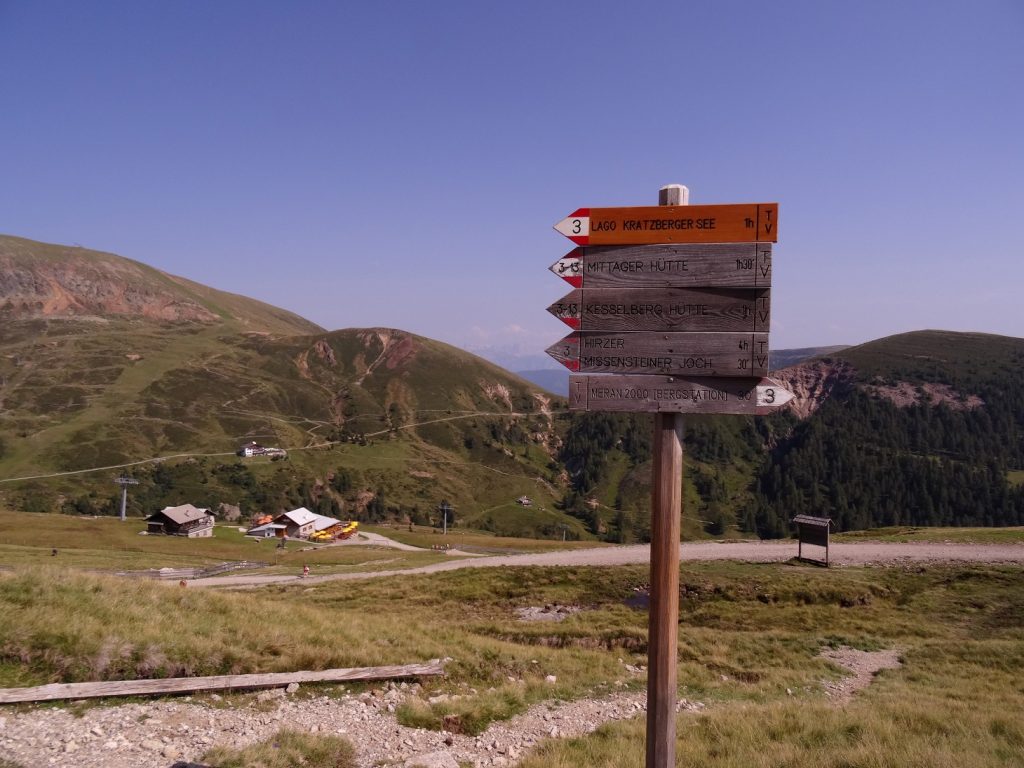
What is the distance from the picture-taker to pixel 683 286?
17.7 feet

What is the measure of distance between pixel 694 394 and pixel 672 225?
1584 millimetres

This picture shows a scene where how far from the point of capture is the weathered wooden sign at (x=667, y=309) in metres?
5.34

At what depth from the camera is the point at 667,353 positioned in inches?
214

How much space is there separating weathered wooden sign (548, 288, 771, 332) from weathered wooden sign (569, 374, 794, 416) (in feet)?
1.61

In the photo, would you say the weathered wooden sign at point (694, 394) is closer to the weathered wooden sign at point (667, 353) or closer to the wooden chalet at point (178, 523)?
the weathered wooden sign at point (667, 353)

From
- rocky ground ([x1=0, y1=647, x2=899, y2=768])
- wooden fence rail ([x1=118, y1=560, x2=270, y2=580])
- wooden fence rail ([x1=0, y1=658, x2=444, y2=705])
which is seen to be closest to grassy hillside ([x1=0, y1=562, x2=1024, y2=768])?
rocky ground ([x1=0, y1=647, x2=899, y2=768])

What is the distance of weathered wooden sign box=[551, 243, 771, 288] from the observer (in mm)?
5293

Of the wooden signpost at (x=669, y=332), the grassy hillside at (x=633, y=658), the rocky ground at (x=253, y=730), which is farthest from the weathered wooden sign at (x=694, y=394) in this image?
the rocky ground at (x=253, y=730)

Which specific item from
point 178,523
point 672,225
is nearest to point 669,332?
point 672,225

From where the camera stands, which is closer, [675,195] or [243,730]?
[675,195]

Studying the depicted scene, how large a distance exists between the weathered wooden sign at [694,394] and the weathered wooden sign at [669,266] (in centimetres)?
90

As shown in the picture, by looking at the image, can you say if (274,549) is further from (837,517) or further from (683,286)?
(837,517)

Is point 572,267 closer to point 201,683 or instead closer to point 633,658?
point 201,683

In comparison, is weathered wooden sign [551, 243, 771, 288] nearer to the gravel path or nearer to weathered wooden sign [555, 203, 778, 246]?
weathered wooden sign [555, 203, 778, 246]
